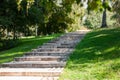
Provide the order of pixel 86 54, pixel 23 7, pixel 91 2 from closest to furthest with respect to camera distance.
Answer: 1. pixel 91 2
2. pixel 86 54
3. pixel 23 7

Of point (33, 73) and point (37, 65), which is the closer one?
point (33, 73)

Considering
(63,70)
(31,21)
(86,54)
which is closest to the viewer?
(63,70)

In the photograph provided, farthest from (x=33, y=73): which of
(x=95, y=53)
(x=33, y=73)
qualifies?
(x=95, y=53)

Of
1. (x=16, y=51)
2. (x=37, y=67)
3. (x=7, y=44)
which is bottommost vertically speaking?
(x=7, y=44)

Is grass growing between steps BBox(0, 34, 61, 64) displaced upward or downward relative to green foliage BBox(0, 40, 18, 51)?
upward

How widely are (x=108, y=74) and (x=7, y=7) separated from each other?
1313 cm

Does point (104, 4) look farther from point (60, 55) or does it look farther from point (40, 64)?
point (60, 55)

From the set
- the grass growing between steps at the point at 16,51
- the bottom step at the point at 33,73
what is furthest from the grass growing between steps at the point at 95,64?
the grass growing between steps at the point at 16,51

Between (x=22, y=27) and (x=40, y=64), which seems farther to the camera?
(x=22, y=27)

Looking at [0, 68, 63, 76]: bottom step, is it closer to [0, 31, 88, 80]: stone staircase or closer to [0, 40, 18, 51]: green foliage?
[0, 31, 88, 80]: stone staircase

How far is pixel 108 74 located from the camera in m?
8.88

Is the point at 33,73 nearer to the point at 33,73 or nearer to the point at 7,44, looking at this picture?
the point at 33,73

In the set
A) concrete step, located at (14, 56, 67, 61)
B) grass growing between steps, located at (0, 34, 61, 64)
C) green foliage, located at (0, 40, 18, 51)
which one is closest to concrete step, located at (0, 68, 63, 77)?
concrete step, located at (14, 56, 67, 61)

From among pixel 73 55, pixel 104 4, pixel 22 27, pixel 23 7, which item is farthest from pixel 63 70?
pixel 22 27
